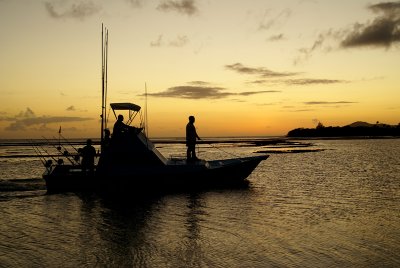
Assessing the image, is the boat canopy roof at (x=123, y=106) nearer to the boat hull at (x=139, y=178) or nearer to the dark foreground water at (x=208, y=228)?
the boat hull at (x=139, y=178)

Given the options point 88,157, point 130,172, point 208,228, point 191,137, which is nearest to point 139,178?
point 130,172

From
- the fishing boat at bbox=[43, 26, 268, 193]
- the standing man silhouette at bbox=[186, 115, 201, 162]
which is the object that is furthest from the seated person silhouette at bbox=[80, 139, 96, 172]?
the standing man silhouette at bbox=[186, 115, 201, 162]

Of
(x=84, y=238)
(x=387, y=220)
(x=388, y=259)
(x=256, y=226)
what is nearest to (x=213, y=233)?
(x=256, y=226)

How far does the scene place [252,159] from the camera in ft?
74.2

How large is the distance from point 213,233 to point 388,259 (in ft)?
14.7

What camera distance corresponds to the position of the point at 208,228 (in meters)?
11.7

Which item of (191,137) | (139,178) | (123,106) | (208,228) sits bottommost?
(208,228)

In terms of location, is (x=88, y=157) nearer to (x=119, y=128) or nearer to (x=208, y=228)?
(x=119, y=128)

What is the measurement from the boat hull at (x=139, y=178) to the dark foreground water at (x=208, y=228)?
0.70 metres

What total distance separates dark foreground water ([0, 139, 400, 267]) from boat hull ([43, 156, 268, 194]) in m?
0.70

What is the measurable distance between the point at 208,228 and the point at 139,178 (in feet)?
27.5

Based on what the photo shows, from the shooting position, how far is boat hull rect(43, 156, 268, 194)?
63.0 feet

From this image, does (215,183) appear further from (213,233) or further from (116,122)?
(213,233)

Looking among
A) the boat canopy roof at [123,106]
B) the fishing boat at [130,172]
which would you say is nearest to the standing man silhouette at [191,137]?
the fishing boat at [130,172]
